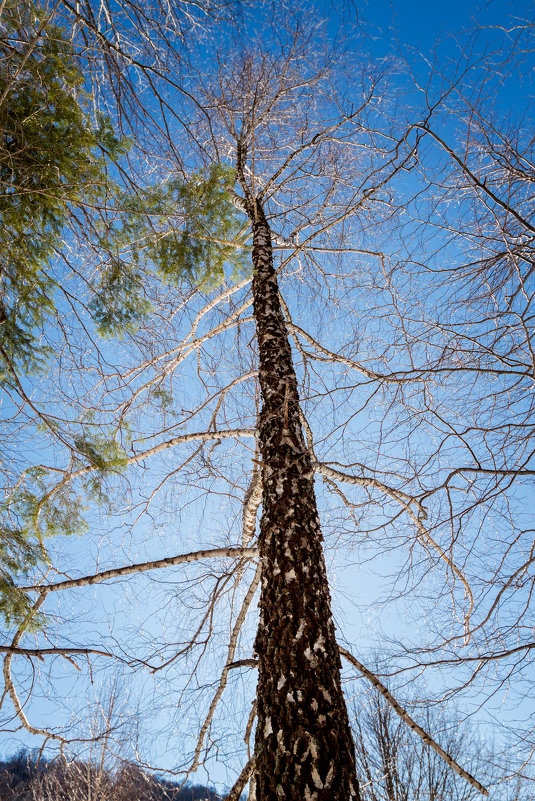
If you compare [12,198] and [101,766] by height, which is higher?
[12,198]

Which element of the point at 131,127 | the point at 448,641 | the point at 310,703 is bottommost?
the point at 310,703

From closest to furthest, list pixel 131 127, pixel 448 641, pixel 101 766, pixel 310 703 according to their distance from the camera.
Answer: pixel 310 703 < pixel 131 127 < pixel 448 641 < pixel 101 766

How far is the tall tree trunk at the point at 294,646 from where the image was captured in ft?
4.86

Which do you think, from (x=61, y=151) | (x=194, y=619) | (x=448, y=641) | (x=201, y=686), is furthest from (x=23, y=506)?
(x=448, y=641)

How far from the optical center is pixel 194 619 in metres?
3.23

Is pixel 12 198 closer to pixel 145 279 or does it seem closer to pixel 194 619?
pixel 145 279

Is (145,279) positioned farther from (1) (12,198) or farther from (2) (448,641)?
(2) (448,641)

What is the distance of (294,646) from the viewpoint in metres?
1.74

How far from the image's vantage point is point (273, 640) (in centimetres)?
178

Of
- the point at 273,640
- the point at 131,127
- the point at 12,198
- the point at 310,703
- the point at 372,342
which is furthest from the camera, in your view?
the point at 372,342

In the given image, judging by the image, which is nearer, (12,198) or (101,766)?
(12,198)

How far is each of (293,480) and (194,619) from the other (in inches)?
66.0

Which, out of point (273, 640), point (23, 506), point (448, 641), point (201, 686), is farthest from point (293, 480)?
point (23, 506)

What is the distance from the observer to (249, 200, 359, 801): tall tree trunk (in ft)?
4.86
